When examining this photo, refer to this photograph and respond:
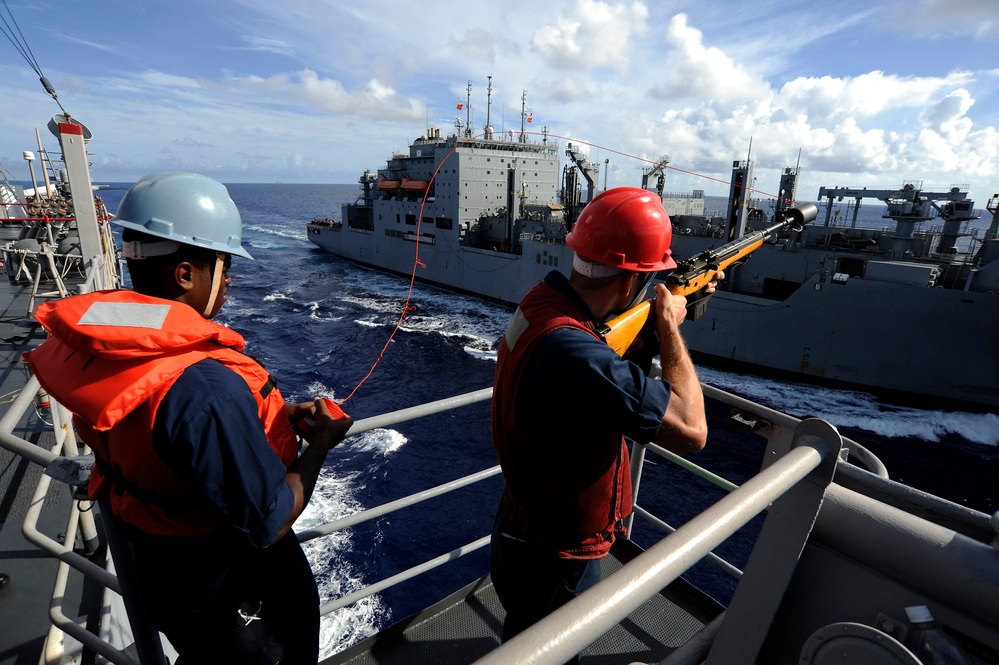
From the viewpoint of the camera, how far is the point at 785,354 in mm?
15484

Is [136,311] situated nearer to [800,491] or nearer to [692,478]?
[800,491]

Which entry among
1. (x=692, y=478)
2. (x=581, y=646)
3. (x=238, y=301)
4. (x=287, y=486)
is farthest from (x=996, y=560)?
(x=238, y=301)

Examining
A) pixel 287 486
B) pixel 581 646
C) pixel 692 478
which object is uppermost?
pixel 581 646

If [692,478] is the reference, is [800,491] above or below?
above

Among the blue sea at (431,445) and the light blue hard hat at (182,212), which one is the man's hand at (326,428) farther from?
the blue sea at (431,445)

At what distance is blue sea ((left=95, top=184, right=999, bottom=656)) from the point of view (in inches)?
320

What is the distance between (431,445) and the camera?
11.5 metres

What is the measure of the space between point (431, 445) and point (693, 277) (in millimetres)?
9547

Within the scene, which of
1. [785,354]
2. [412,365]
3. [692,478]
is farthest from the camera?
[412,365]

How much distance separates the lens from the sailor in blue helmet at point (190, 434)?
3.71ft

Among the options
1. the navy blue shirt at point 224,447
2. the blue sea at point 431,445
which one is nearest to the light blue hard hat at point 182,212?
the navy blue shirt at point 224,447

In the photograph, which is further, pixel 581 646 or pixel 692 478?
pixel 692 478

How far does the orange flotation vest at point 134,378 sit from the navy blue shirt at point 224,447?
→ 0.17ft

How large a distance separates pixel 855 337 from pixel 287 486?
17343 mm
